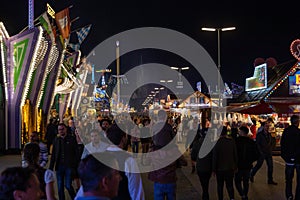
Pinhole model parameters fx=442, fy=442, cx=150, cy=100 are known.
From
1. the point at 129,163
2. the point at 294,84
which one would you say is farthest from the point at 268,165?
the point at 294,84

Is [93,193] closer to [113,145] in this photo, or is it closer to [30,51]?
[113,145]

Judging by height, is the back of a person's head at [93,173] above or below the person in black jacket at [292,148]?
above

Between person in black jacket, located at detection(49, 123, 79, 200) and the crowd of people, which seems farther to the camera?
person in black jacket, located at detection(49, 123, 79, 200)

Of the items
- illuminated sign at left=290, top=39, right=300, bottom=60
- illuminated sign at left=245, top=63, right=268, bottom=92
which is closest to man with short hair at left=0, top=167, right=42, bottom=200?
illuminated sign at left=290, top=39, right=300, bottom=60

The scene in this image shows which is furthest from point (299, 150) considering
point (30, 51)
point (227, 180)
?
point (30, 51)

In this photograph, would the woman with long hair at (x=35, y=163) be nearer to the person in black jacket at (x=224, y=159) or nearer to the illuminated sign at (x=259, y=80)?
the person in black jacket at (x=224, y=159)

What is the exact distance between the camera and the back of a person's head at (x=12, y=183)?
9.34 feet

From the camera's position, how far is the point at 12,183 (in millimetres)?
2863

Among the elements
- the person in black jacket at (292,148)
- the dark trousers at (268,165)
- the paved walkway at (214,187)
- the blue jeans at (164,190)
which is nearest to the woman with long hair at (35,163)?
the blue jeans at (164,190)

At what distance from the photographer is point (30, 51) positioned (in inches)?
757

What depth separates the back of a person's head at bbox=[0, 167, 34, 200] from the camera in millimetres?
2846

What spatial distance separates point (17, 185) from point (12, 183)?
35 millimetres

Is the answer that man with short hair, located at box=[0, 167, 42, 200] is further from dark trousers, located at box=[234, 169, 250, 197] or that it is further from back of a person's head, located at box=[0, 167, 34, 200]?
dark trousers, located at box=[234, 169, 250, 197]

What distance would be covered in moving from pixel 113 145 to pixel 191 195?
4939 mm
